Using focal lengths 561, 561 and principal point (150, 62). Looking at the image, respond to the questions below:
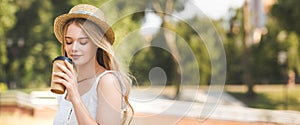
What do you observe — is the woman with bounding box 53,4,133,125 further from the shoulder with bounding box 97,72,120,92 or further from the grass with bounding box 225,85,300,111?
the grass with bounding box 225,85,300,111

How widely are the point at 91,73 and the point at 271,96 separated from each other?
369 inches

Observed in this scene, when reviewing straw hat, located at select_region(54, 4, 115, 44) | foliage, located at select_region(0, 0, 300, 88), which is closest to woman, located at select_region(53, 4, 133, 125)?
straw hat, located at select_region(54, 4, 115, 44)

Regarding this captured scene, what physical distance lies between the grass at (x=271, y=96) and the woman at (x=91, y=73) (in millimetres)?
8060

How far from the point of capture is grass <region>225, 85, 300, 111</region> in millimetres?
9250

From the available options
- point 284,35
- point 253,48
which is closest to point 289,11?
point 284,35

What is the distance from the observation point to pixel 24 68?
8438mm

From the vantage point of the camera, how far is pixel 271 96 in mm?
10109

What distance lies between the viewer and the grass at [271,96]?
9.25m

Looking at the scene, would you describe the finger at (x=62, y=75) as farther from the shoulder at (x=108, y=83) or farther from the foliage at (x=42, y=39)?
the foliage at (x=42, y=39)

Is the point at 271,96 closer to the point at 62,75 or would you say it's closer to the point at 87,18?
the point at 87,18

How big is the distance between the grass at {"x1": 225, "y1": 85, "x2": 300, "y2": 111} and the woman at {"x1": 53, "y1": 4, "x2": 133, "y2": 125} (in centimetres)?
806

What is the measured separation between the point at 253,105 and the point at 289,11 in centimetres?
168

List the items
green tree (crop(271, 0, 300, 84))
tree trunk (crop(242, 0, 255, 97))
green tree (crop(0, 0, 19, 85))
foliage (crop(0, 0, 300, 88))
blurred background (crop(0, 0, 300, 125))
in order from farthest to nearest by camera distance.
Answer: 1. tree trunk (crop(242, 0, 255, 97))
2. green tree (crop(271, 0, 300, 84))
3. foliage (crop(0, 0, 300, 88))
4. green tree (crop(0, 0, 19, 85))
5. blurred background (crop(0, 0, 300, 125))

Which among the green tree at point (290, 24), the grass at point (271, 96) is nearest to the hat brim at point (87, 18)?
the green tree at point (290, 24)
